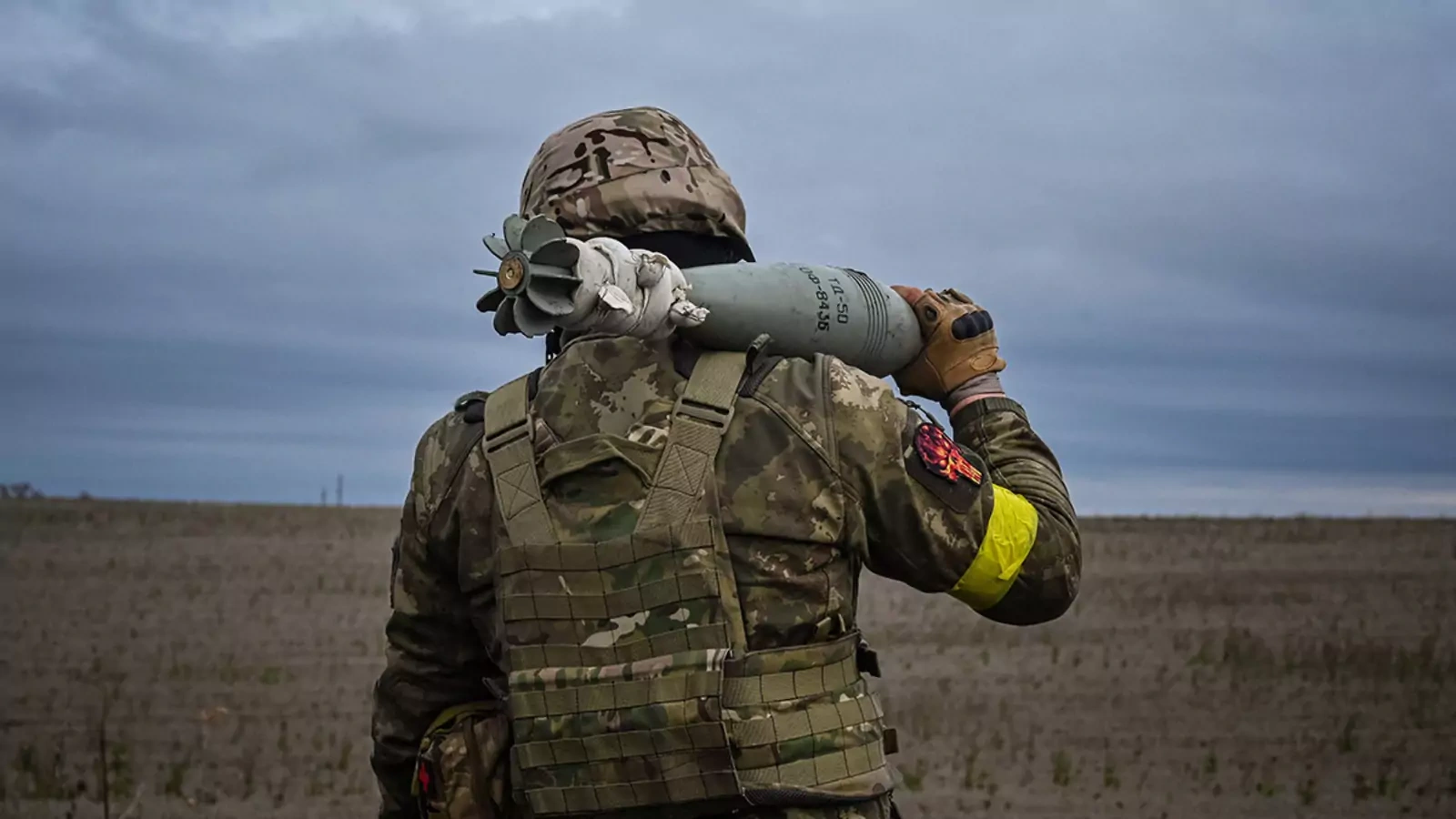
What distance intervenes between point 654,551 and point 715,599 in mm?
147

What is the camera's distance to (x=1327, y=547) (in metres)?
24.3

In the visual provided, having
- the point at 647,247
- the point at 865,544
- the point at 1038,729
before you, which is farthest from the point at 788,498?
the point at 1038,729

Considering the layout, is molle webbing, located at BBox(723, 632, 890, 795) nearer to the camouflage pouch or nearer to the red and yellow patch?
the red and yellow patch

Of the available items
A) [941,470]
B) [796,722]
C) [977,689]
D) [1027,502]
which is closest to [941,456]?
[941,470]

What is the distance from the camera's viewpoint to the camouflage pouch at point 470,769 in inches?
131

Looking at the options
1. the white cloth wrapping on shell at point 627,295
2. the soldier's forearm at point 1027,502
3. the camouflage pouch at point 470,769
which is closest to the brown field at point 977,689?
the camouflage pouch at point 470,769

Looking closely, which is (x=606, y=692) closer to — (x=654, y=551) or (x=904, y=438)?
(x=654, y=551)

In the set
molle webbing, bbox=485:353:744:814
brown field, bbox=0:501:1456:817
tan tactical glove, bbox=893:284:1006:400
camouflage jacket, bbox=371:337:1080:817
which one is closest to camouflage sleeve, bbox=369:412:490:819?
camouflage jacket, bbox=371:337:1080:817

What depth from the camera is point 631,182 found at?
132 inches

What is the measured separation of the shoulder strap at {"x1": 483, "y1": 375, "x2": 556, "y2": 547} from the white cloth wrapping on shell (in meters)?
0.33

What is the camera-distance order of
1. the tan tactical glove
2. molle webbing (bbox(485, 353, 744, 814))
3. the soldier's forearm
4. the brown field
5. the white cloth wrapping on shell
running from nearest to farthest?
the white cloth wrapping on shell < molle webbing (bbox(485, 353, 744, 814)) < the soldier's forearm < the tan tactical glove < the brown field

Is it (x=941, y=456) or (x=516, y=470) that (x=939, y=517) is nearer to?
(x=941, y=456)

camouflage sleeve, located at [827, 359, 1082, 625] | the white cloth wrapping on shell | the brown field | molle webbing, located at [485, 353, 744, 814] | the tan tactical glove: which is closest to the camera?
the white cloth wrapping on shell

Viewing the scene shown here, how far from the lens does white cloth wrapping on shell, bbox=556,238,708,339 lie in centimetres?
279
